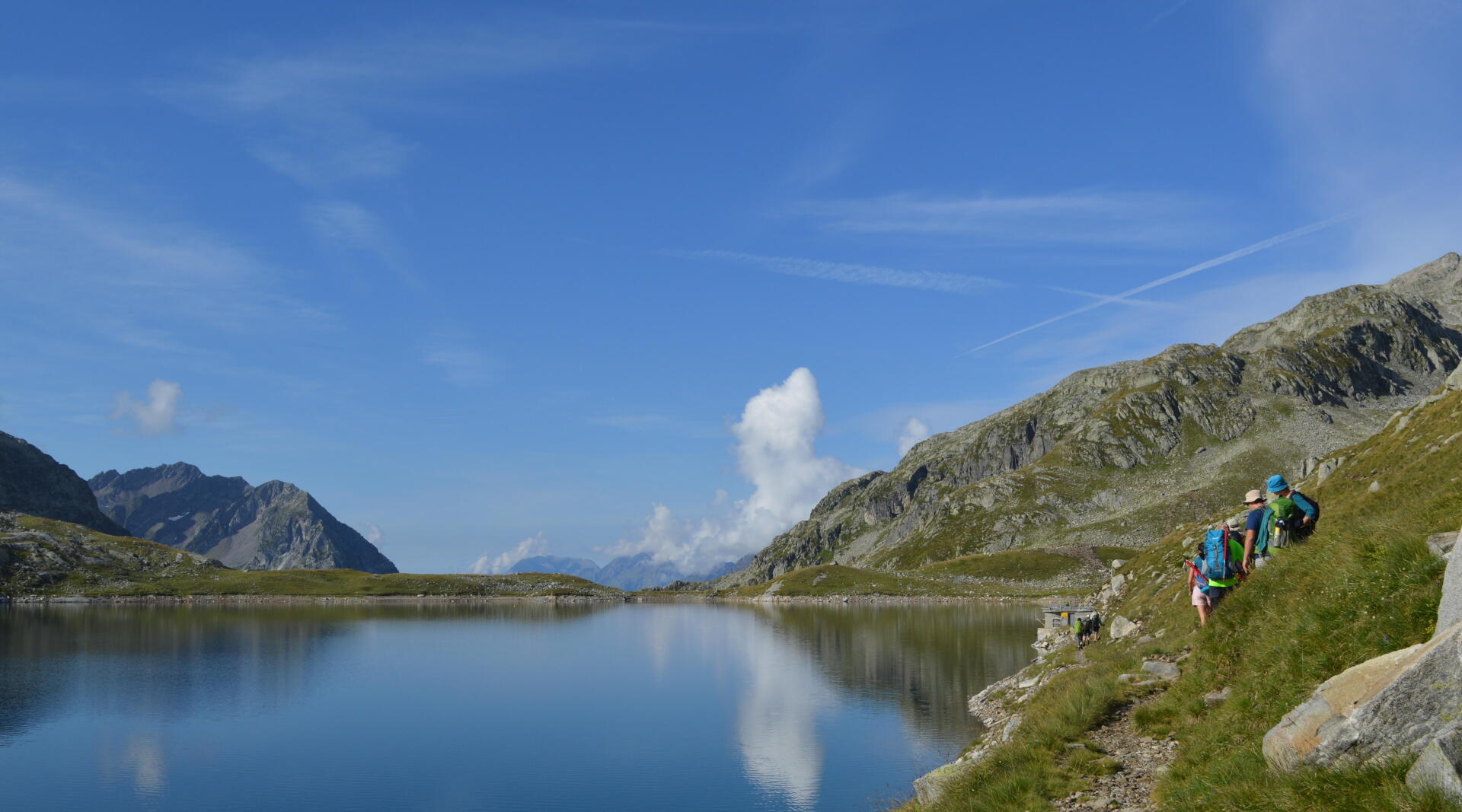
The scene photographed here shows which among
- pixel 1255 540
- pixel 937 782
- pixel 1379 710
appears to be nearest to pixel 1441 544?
pixel 1379 710

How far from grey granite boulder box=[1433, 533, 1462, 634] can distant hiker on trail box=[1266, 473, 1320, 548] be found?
11504 mm

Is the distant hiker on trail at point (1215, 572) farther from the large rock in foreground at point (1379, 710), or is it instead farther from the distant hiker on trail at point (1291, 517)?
the large rock in foreground at point (1379, 710)

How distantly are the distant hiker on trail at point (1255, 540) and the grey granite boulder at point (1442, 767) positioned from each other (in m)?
13.2

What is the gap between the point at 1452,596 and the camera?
464 inches

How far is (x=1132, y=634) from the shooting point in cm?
4256

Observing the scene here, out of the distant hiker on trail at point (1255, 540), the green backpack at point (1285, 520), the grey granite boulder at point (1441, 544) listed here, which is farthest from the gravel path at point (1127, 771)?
the green backpack at point (1285, 520)

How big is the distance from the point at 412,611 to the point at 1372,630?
201315mm

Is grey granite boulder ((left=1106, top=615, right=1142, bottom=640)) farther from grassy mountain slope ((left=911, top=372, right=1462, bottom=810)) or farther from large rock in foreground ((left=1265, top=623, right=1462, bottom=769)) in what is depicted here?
large rock in foreground ((left=1265, top=623, right=1462, bottom=769))

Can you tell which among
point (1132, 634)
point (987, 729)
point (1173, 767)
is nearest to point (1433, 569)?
point (1173, 767)

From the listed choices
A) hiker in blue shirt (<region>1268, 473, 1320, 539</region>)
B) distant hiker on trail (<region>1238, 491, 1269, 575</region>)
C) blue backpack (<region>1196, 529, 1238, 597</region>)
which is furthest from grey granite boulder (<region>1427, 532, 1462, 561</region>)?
blue backpack (<region>1196, 529, 1238, 597</region>)

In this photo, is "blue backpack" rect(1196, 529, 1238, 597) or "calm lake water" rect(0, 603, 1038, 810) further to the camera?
"calm lake water" rect(0, 603, 1038, 810)

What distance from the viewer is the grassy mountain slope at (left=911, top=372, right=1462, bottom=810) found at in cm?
1298

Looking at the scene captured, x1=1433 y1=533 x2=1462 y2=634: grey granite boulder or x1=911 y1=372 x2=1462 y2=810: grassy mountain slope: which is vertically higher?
x1=1433 y1=533 x2=1462 y2=634: grey granite boulder

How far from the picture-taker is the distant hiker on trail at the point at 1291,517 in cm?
2294
